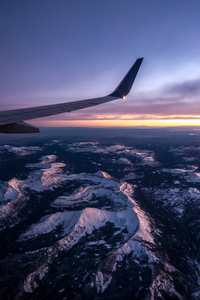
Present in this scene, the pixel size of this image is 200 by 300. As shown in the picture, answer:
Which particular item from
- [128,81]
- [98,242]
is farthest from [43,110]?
[98,242]

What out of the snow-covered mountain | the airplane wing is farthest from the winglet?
the snow-covered mountain

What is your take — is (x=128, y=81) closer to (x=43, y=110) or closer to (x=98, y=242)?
(x=43, y=110)

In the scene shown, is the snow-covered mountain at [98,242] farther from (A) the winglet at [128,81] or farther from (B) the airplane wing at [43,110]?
(A) the winglet at [128,81]

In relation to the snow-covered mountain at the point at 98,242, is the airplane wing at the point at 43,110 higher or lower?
higher

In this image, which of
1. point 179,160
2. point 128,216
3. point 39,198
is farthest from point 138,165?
point 39,198

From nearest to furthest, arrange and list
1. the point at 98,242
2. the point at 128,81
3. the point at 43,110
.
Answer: the point at 43,110 < the point at 128,81 < the point at 98,242

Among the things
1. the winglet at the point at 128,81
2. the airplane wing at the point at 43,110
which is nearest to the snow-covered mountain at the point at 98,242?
the airplane wing at the point at 43,110

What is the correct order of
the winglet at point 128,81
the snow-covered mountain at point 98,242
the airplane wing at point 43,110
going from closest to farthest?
the airplane wing at point 43,110 → the winglet at point 128,81 → the snow-covered mountain at point 98,242

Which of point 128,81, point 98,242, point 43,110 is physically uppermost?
point 128,81
